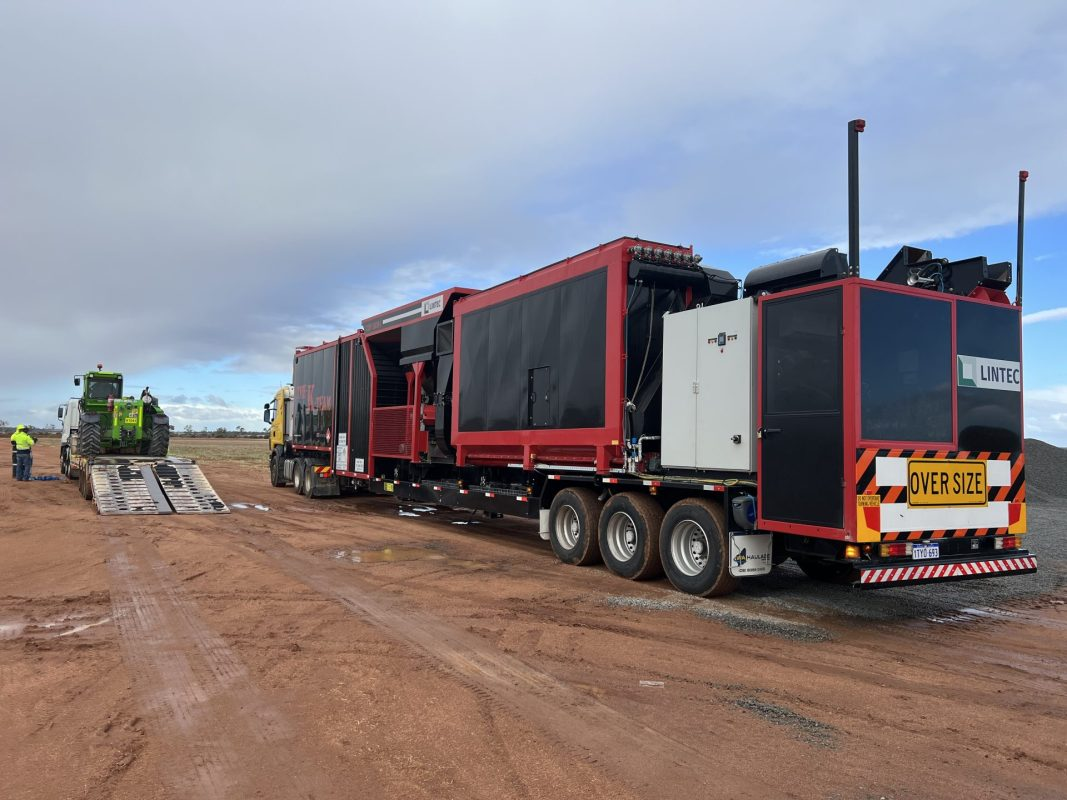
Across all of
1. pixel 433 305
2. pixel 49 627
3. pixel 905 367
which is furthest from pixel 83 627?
pixel 433 305

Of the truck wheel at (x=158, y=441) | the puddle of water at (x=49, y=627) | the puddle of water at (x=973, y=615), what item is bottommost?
the puddle of water at (x=973, y=615)

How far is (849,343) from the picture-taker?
20.7 ft

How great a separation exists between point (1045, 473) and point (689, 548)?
66.8 feet

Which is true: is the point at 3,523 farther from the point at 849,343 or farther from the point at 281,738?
the point at 849,343

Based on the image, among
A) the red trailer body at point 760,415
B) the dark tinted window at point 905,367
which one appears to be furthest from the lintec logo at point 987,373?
the dark tinted window at point 905,367

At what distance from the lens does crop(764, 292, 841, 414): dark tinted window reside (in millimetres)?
6445

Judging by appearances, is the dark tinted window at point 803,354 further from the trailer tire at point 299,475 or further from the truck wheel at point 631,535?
the trailer tire at point 299,475

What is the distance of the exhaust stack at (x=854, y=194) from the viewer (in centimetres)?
658

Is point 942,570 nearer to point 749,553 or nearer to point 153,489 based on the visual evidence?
point 749,553

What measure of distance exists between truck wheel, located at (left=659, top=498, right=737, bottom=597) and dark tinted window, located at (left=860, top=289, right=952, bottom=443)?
1.81m

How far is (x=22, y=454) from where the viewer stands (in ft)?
75.8

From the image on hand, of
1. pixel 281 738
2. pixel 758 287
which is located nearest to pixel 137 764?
pixel 281 738

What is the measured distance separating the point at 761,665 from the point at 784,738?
4.52 feet

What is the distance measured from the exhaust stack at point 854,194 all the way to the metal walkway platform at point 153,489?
13065 millimetres
